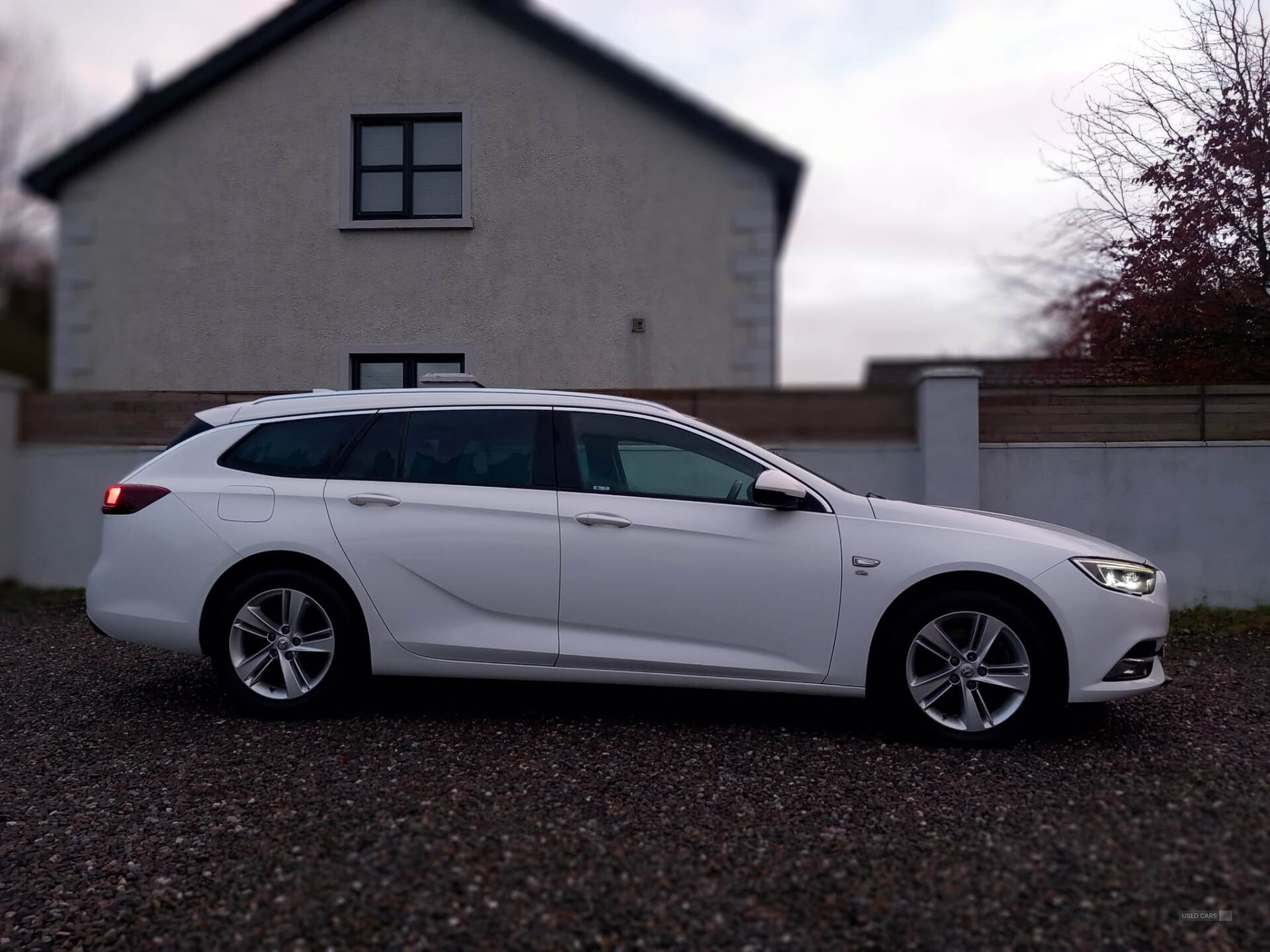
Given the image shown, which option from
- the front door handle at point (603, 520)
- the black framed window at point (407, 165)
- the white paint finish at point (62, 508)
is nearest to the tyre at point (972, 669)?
the front door handle at point (603, 520)

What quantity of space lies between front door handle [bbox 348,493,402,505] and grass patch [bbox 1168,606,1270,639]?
600cm

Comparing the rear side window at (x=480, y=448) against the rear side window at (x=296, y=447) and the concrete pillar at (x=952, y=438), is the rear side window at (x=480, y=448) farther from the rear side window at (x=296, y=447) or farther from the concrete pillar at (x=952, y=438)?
the concrete pillar at (x=952, y=438)

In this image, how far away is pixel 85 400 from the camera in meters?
10.2

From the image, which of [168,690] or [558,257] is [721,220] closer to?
[558,257]

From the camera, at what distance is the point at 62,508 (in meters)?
10.2

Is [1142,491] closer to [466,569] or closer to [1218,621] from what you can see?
[1218,621]

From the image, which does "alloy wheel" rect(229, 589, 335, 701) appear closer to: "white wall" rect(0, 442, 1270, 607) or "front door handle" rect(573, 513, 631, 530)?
"front door handle" rect(573, 513, 631, 530)

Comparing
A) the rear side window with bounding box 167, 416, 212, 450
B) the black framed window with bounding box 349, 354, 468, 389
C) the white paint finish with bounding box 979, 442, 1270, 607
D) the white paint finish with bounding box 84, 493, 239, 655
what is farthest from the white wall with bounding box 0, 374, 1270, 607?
the white paint finish with bounding box 84, 493, 239, 655

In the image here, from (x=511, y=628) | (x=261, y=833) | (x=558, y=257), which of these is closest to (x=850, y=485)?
(x=558, y=257)

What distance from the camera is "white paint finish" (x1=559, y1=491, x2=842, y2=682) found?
4754 millimetres

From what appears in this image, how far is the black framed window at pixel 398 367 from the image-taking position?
10.5m

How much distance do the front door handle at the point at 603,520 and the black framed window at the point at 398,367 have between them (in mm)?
5959

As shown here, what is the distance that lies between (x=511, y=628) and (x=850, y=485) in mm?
4647

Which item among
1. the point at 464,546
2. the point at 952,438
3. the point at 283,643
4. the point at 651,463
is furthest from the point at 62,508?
the point at 952,438
